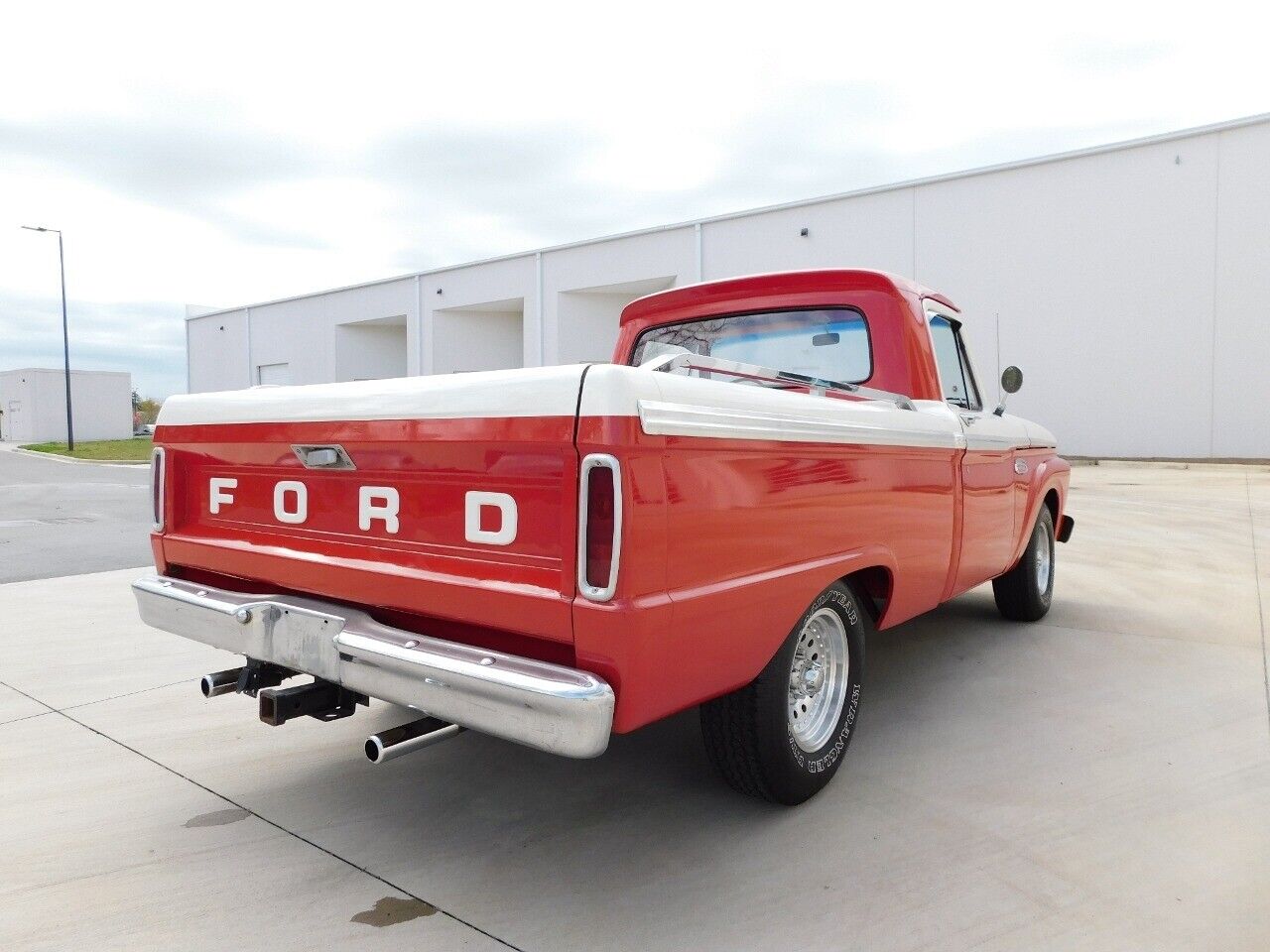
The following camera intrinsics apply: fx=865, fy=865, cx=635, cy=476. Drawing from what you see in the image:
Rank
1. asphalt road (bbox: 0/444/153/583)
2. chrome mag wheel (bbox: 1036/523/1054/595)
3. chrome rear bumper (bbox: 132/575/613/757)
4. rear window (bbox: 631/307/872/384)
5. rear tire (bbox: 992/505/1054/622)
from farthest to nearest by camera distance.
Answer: asphalt road (bbox: 0/444/153/583), chrome mag wheel (bbox: 1036/523/1054/595), rear tire (bbox: 992/505/1054/622), rear window (bbox: 631/307/872/384), chrome rear bumper (bbox: 132/575/613/757)

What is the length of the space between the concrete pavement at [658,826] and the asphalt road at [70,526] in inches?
132

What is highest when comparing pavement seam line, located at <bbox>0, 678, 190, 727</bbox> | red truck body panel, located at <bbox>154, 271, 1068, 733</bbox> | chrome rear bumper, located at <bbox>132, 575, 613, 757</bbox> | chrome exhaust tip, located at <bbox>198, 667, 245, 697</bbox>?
red truck body panel, located at <bbox>154, 271, 1068, 733</bbox>

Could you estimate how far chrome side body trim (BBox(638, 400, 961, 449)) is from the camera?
80.9 inches

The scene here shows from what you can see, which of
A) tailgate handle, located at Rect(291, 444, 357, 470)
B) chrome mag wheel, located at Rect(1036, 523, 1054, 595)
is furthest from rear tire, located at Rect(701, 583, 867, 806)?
chrome mag wheel, located at Rect(1036, 523, 1054, 595)

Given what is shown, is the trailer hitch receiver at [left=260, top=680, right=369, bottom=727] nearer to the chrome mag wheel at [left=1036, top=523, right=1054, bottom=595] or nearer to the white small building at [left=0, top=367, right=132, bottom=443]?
the chrome mag wheel at [left=1036, top=523, right=1054, bottom=595]

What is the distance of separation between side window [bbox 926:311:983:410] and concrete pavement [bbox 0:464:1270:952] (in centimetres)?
138

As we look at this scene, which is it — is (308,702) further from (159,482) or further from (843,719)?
(843,719)

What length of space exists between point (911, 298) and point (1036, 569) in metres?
2.47

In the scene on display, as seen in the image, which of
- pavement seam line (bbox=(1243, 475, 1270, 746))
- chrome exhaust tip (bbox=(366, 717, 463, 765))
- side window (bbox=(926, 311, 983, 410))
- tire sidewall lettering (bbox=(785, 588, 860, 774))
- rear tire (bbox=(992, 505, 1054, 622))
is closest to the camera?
chrome exhaust tip (bbox=(366, 717, 463, 765))

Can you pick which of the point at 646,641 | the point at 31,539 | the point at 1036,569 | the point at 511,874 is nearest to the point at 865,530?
the point at 646,641

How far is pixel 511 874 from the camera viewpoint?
2.48 metres

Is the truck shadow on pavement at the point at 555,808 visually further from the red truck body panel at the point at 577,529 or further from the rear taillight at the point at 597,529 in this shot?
the rear taillight at the point at 597,529

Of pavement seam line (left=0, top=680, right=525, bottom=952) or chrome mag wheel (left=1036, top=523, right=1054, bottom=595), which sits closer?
pavement seam line (left=0, top=680, right=525, bottom=952)

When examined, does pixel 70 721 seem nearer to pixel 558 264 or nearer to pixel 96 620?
pixel 96 620
